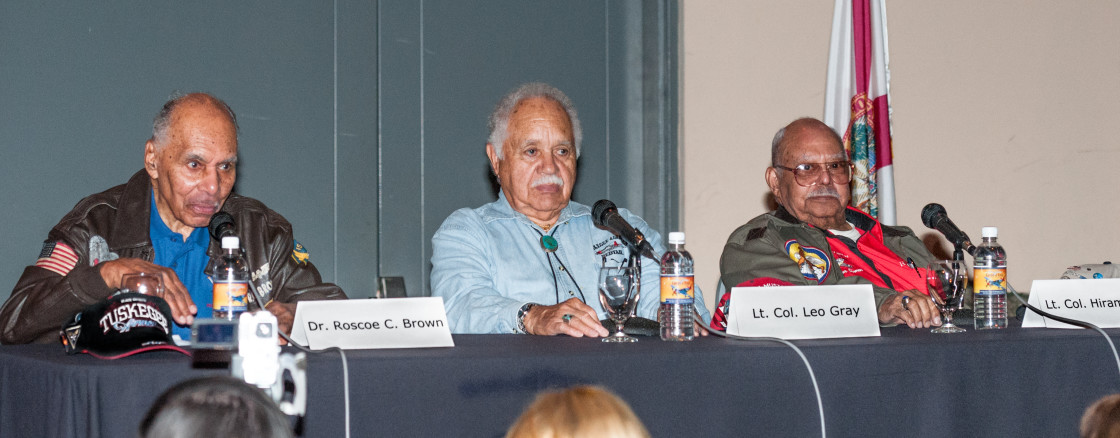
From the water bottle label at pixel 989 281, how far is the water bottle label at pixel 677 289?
0.78 m

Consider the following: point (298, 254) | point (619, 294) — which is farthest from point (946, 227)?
point (298, 254)

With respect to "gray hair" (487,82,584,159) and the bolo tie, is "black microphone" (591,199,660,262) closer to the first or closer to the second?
the bolo tie

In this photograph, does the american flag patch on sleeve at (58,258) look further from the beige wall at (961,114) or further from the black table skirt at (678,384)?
the beige wall at (961,114)

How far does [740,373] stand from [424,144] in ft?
7.98

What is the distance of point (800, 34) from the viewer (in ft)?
15.8

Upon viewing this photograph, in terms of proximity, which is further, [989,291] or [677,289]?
[989,291]

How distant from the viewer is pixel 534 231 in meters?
3.05

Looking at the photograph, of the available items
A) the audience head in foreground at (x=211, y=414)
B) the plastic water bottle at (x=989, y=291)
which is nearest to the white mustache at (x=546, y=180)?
the plastic water bottle at (x=989, y=291)

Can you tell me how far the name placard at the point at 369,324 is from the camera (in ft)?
6.33

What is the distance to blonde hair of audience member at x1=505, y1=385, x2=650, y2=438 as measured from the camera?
3.39 feet

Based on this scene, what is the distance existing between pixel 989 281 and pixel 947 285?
0.10 meters

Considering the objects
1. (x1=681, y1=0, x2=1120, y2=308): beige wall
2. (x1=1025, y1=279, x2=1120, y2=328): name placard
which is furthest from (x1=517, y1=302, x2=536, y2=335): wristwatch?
(x1=681, y1=0, x2=1120, y2=308): beige wall

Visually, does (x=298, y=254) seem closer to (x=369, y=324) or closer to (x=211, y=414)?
(x=369, y=324)

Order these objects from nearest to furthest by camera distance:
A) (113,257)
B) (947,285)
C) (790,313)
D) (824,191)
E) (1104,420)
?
(1104,420) < (790,313) < (947,285) < (113,257) < (824,191)
